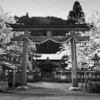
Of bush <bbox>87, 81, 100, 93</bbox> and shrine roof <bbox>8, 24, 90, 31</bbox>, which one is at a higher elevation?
shrine roof <bbox>8, 24, 90, 31</bbox>

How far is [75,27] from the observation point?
51.3ft

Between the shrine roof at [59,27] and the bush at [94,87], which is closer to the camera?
the bush at [94,87]

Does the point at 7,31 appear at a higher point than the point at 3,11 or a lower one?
lower

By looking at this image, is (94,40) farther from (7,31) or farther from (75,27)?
(7,31)

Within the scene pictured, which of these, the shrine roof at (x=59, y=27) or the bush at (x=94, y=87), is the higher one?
the shrine roof at (x=59, y=27)

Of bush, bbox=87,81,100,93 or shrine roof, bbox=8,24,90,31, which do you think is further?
shrine roof, bbox=8,24,90,31

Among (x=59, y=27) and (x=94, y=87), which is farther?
(x=59, y=27)

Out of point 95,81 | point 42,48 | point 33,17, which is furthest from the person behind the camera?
point 33,17

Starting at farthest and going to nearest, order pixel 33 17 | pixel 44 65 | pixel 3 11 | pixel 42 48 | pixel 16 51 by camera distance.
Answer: pixel 33 17 → pixel 42 48 → pixel 44 65 → pixel 16 51 → pixel 3 11

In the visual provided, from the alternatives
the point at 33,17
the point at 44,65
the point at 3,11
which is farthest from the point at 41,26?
the point at 33,17

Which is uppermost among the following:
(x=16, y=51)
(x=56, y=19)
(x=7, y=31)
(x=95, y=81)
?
(x=56, y=19)

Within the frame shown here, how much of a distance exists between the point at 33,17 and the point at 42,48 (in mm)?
12377

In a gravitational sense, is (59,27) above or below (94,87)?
above

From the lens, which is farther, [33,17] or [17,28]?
[33,17]
